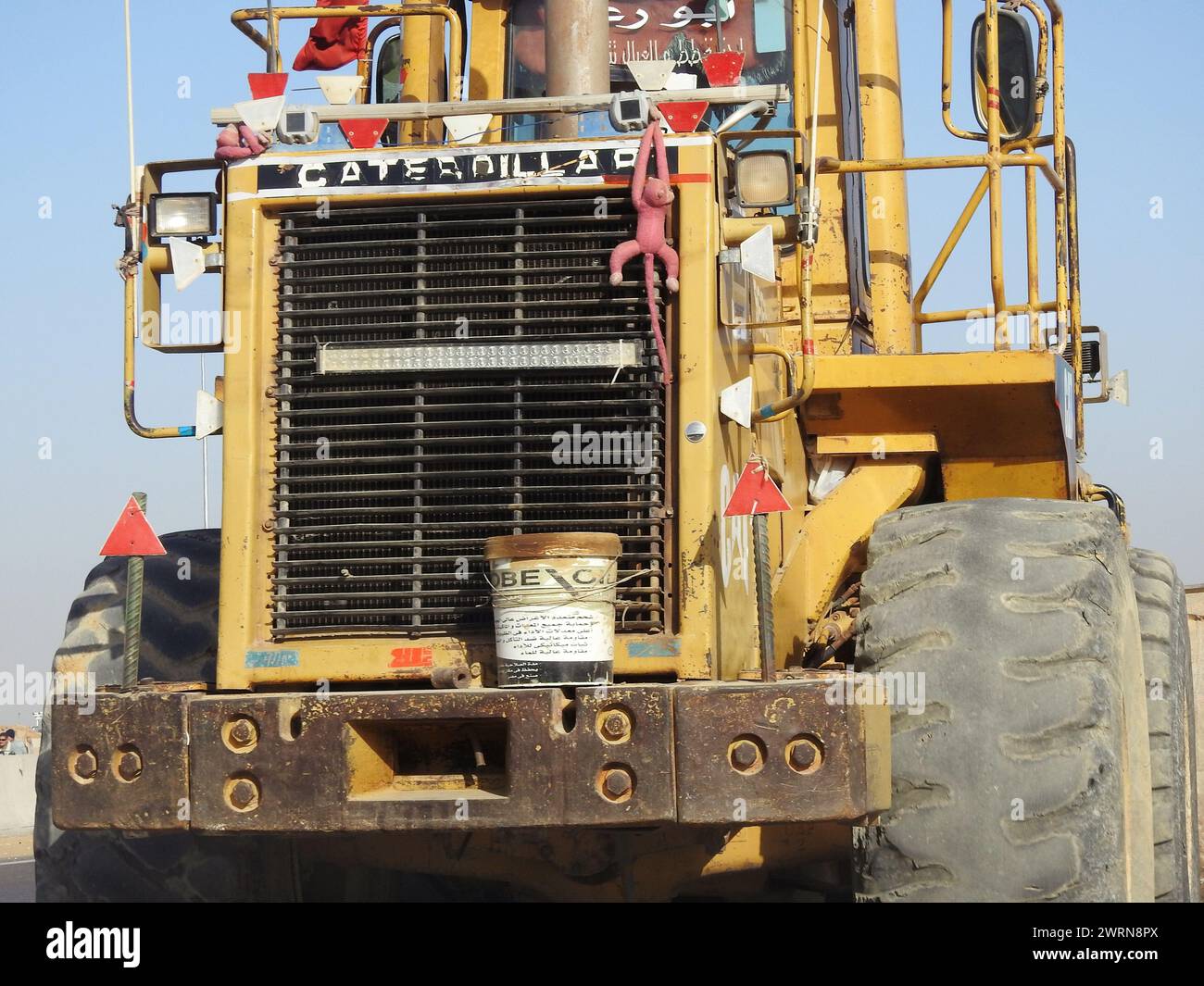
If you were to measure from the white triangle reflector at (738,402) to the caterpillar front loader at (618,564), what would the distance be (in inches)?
0.5

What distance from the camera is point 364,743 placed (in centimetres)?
518

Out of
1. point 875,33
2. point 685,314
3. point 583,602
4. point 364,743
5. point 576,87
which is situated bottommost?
point 364,743

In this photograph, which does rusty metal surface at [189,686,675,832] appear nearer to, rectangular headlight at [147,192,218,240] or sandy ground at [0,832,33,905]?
rectangular headlight at [147,192,218,240]

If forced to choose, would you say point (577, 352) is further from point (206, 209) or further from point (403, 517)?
point (206, 209)

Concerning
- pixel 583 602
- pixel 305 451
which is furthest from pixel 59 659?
pixel 583 602

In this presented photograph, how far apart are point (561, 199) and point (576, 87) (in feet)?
2.41

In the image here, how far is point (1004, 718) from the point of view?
513cm

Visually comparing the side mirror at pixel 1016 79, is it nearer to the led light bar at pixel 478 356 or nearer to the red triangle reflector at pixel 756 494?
the led light bar at pixel 478 356

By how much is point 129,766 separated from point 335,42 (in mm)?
3777

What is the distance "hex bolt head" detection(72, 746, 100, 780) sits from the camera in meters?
5.24

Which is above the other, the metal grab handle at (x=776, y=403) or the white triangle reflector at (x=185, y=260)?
the white triangle reflector at (x=185, y=260)

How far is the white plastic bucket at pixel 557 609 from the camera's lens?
5.04m

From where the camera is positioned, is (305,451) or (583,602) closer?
(583,602)

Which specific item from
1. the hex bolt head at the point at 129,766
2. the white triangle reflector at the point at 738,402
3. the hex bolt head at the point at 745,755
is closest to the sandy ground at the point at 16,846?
the hex bolt head at the point at 129,766
